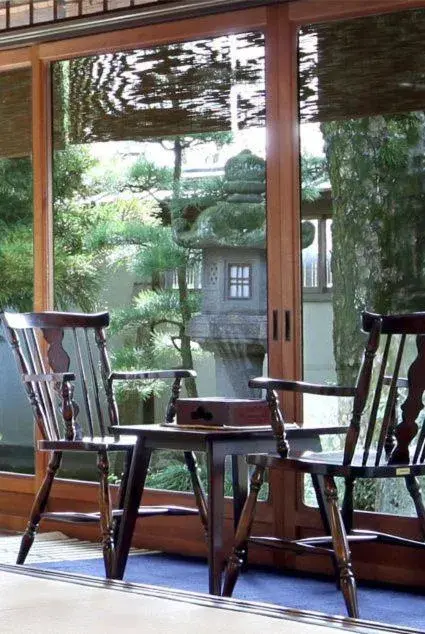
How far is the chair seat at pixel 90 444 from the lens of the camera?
3920 mm

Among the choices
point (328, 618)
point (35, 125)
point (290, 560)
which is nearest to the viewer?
point (328, 618)

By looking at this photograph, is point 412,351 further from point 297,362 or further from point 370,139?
point 370,139

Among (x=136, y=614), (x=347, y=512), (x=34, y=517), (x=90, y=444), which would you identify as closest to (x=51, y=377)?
(x=90, y=444)

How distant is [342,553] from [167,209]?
1949 millimetres

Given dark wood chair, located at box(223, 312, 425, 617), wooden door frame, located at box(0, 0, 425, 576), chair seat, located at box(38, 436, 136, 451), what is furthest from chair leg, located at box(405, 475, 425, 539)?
chair seat, located at box(38, 436, 136, 451)

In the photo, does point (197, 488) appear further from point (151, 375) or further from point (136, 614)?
point (136, 614)

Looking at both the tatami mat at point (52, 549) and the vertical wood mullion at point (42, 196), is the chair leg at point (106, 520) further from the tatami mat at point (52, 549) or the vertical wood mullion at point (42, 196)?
the vertical wood mullion at point (42, 196)

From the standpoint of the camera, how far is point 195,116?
182 inches

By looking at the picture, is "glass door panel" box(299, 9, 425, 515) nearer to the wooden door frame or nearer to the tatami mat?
the wooden door frame

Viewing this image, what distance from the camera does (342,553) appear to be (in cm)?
322

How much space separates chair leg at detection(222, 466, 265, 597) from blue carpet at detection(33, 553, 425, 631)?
0.90 feet

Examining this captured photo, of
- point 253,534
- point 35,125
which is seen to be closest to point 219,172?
point 35,125

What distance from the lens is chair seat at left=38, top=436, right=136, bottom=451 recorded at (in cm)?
392

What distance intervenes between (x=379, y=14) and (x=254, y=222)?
907 mm
